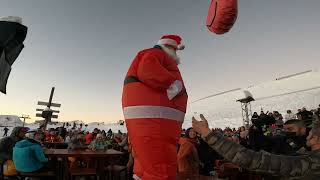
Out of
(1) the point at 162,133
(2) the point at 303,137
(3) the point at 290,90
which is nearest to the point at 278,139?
(2) the point at 303,137

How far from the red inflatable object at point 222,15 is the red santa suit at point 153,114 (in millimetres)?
727

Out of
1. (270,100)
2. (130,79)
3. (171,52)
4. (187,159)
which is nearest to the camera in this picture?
(130,79)

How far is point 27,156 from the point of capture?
5.86 meters

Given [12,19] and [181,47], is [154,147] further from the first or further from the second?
[12,19]

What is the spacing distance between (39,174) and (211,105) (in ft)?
220

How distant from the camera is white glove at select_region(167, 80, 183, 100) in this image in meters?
3.01

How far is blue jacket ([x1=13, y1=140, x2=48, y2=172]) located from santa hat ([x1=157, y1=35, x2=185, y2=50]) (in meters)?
3.61

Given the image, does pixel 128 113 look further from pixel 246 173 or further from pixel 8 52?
pixel 246 173

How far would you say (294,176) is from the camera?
69.8 inches

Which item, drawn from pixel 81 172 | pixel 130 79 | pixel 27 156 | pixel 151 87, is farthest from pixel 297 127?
pixel 27 156

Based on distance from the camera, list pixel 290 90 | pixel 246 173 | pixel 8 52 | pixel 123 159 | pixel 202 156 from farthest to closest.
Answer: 1. pixel 290 90
2. pixel 123 159
3. pixel 202 156
4. pixel 246 173
5. pixel 8 52

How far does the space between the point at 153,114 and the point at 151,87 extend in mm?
269

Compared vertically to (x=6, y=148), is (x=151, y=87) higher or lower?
higher

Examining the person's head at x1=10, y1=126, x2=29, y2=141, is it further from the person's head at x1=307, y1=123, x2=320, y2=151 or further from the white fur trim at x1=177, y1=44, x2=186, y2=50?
the person's head at x1=307, y1=123, x2=320, y2=151
